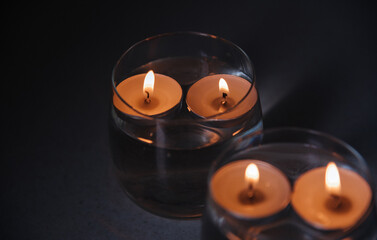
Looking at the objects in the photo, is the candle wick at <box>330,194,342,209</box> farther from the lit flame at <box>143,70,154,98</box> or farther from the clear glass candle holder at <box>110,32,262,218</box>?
the lit flame at <box>143,70,154,98</box>

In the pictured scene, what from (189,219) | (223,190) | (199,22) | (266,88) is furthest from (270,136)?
(199,22)

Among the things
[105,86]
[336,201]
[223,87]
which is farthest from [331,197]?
[105,86]

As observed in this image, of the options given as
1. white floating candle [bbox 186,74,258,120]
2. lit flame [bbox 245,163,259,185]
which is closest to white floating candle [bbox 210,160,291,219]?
lit flame [bbox 245,163,259,185]

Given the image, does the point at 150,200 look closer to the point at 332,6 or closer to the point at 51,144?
the point at 51,144

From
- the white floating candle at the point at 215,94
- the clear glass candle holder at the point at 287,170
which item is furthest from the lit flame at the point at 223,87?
the clear glass candle holder at the point at 287,170

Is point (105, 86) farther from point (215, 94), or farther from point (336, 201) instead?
point (336, 201)

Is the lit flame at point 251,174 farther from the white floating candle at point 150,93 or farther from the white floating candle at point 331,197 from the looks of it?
the white floating candle at point 150,93
